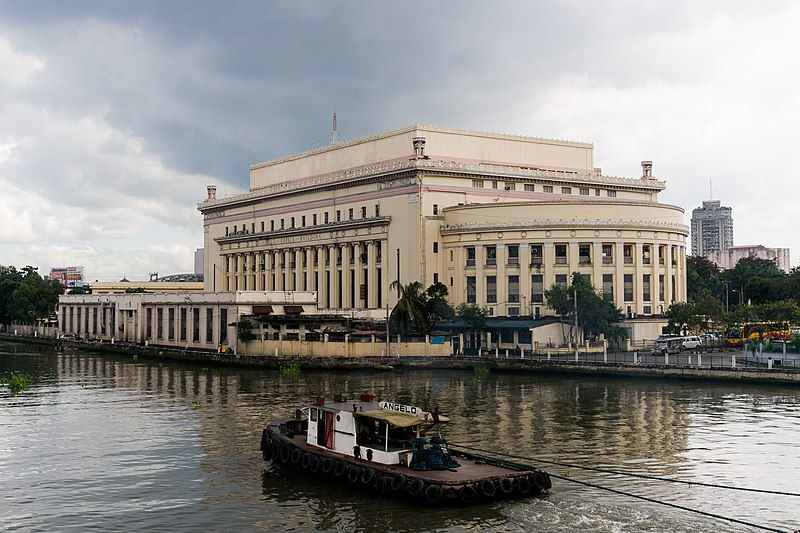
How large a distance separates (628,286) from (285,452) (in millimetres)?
79836

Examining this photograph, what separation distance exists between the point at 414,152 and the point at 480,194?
35.3 ft

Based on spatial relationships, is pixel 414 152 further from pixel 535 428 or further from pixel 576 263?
pixel 535 428

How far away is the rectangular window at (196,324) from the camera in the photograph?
113m

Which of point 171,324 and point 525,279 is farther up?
point 525,279

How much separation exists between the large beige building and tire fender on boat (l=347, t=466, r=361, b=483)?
70.7 metres

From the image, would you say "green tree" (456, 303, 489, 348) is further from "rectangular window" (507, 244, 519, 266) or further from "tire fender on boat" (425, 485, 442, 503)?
"tire fender on boat" (425, 485, 442, 503)

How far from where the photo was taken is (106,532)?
1191 inches

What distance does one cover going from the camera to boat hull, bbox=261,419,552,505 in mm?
31861

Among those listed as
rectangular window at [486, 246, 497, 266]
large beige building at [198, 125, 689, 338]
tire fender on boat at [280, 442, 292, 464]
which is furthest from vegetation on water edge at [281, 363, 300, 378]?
tire fender on boat at [280, 442, 292, 464]

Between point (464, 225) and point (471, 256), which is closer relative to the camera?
point (464, 225)

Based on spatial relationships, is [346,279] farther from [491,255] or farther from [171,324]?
[491,255]

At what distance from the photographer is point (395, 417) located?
35.5 metres

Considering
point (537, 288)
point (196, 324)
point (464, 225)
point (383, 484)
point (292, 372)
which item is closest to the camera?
point (383, 484)

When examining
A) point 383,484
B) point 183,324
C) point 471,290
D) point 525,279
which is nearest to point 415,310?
point 525,279
